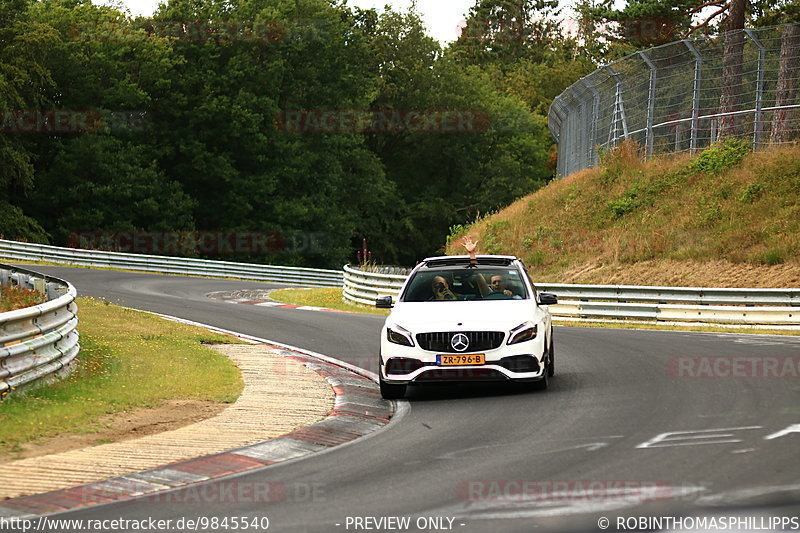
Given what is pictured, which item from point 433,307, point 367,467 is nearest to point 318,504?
point 367,467

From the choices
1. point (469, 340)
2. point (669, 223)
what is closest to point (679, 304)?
point (669, 223)

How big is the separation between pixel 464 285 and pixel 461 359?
5.64ft

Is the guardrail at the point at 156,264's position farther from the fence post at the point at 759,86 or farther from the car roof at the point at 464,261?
the car roof at the point at 464,261

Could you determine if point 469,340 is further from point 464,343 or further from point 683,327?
point 683,327

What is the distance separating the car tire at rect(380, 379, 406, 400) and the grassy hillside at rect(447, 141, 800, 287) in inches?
554

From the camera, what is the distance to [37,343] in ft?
36.6

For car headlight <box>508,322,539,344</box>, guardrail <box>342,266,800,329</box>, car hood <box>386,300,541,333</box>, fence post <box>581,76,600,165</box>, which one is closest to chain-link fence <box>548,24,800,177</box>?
fence post <box>581,76,600,165</box>

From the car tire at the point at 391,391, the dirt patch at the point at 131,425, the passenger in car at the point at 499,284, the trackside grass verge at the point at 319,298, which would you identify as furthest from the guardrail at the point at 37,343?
the trackside grass verge at the point at 319,298

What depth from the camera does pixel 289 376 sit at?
13.8m

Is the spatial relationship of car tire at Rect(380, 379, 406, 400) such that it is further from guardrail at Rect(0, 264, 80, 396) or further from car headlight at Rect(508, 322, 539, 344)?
guardrail at Rect(0, 264, 80, 396)

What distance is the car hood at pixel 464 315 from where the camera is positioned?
11836 millimetres

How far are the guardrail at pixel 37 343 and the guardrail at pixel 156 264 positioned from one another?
29644mm

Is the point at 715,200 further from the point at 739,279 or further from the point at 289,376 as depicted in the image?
the point at 289,376

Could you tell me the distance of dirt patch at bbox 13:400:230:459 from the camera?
8898mm
